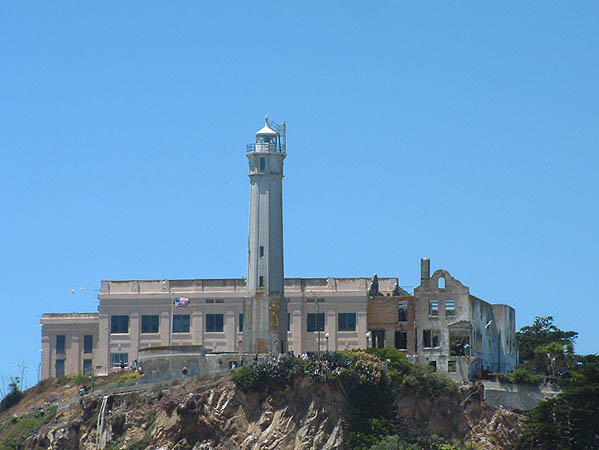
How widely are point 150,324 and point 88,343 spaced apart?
21.6 ft

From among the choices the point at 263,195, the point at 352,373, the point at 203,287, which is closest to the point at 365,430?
the point at 352,373

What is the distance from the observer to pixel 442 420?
107875mm

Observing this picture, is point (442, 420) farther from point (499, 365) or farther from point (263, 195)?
point (263, 195)

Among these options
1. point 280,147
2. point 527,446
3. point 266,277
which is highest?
point 280,147

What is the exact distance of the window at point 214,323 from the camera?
429 feet

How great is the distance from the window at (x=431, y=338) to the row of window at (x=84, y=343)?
34.2 meters

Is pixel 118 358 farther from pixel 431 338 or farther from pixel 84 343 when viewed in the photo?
pixel 431 338

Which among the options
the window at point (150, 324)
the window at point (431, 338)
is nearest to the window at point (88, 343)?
the window at point (150, 324)

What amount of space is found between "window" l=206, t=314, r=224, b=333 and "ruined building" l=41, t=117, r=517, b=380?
9 cm

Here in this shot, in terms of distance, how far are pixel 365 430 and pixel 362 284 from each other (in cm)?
2680

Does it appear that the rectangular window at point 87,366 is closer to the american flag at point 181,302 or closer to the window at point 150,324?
the window at point 150,324

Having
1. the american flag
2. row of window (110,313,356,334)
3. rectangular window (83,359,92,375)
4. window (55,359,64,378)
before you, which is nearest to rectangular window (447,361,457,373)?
row of window (110,313,356,334)

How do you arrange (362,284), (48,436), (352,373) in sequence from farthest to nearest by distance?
1. (362,284)
2. (48,436)
3. (352,373)

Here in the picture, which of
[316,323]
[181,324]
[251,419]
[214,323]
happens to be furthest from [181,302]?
[251,419]
